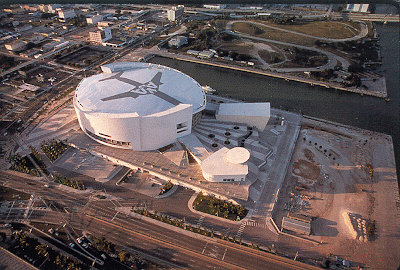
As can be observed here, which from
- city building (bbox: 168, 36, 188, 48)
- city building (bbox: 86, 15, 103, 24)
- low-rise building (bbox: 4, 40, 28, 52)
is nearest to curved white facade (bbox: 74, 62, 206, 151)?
city building (bbox: 168, 36, 188, 48)

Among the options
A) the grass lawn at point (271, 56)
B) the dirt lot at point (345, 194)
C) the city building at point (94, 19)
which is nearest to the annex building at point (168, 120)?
the dirt lot at point (345, 194)

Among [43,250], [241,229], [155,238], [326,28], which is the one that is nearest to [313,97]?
[241,229]

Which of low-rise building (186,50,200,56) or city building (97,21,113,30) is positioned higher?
city building (97,21,113,30)

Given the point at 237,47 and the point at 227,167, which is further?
the point at 237,47

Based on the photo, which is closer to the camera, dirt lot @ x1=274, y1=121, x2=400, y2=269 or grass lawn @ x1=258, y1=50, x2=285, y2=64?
dirt lot @ x1=274, y1=121, x2=400, y2=269

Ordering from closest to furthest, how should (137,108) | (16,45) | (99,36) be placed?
(137,108), (16,45), (99,36)

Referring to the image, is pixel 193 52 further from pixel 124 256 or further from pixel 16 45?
pixel 124 256

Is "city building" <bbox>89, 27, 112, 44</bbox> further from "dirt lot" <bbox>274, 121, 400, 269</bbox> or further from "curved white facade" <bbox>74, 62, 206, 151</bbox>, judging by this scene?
"dirt lot" <bbox>274, 121, 400, 269</bbox>

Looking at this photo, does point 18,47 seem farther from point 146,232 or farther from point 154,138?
point 146,232
